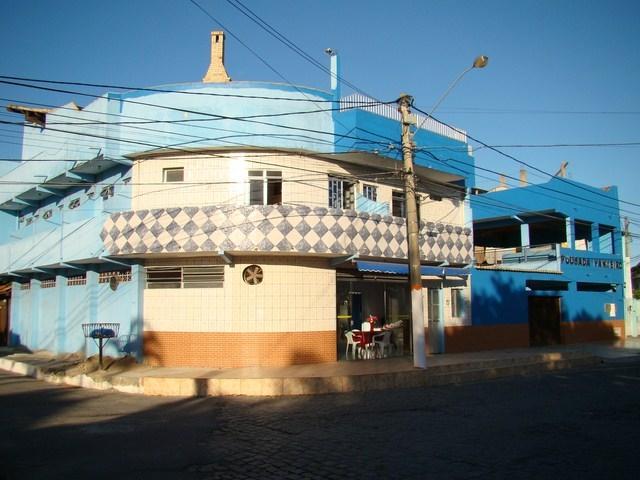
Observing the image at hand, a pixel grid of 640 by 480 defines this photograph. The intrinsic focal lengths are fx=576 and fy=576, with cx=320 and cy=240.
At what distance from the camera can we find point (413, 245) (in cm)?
1536

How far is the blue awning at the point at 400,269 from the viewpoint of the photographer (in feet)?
55.2

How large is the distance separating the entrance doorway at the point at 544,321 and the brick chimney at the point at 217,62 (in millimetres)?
15835

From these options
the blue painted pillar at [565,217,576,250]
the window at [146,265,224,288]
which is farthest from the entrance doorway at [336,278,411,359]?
the blue painted pillar at [565,217,576,250]

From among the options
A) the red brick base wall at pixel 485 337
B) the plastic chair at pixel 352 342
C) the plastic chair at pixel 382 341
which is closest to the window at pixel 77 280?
the plastic chair at pixel 352 342

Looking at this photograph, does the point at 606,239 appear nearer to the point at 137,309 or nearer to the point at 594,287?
the point at 594,287

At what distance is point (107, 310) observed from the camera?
18312mm

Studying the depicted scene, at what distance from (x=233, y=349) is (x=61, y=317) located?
8355mm

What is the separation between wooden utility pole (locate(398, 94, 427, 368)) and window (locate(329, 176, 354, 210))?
9.73ft

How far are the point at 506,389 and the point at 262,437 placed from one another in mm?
7150

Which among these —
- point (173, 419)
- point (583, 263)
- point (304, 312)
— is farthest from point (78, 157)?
point (583, 263)

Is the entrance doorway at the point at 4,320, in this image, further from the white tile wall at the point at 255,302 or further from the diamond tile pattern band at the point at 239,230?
the diamond tile pattern band at the point at 239,230

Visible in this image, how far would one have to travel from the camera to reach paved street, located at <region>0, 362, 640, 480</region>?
272 inches

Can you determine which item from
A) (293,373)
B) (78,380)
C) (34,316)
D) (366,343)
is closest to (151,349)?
(78,380)

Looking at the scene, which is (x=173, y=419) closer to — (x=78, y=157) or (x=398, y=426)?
(x=398, y=426)
